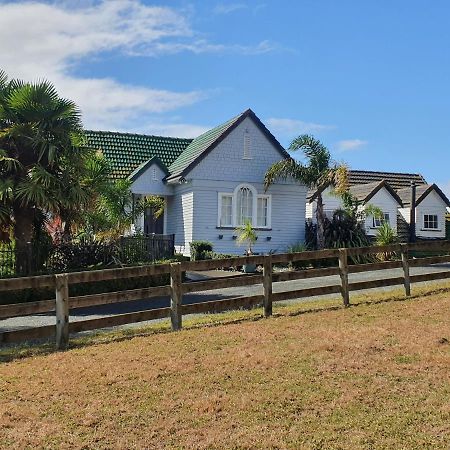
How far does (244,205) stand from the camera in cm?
2558

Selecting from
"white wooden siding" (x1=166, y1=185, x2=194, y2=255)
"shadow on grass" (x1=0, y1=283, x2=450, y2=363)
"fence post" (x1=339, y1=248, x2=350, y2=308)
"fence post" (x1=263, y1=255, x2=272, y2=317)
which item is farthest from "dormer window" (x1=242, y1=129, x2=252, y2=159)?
"fence post" (x1=263, y1=255, x2=272, y2=317)

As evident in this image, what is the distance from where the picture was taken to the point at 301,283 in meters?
17.5

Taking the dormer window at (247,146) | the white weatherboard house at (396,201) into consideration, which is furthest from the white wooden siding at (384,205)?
the dormer window at (247,146)

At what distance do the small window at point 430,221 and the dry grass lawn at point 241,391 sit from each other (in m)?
29.1

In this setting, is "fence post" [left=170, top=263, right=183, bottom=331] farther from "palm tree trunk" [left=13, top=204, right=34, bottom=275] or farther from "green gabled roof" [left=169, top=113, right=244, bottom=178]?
"green gabled roof" [left=169, top=113, right=244, bottom=178]

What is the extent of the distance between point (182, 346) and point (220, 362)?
1.10 meters

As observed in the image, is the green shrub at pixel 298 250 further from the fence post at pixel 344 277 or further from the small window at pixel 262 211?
the fence post at pixel 344 277

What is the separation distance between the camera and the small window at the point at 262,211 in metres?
25.9

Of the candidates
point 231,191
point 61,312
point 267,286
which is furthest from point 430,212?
point 61,312

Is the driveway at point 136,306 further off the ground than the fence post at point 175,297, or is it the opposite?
the fence post at point 175,297

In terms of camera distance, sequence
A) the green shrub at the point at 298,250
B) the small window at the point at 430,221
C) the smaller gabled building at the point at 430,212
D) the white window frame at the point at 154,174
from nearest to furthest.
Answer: the green shrub at the point at 298,250
the white window frame at the point at 154,174
the smaller gabled building at the point at 430,212
the small window at the point at 430,221

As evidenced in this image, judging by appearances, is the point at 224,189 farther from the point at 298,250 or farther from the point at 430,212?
the point at 430,212

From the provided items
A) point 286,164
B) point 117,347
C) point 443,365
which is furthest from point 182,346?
point 286,164

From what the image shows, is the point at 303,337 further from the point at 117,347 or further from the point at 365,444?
the point at 365,444
